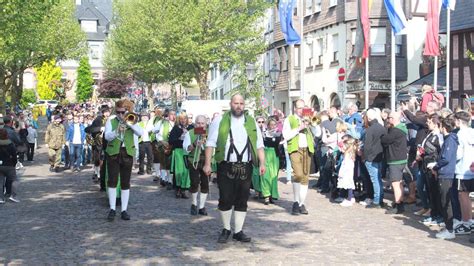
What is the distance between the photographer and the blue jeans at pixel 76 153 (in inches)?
842

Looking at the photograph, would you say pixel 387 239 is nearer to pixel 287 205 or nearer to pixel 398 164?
pixel 398 164

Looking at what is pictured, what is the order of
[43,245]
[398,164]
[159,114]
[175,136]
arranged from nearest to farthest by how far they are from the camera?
[43,245], [398,164], [175,136], [159,114]

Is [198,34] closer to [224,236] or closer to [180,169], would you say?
[180,169]

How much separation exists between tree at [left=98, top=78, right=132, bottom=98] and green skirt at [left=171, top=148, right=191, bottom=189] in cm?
7448

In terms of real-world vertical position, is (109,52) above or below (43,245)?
above

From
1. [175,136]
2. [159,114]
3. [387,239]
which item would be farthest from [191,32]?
[387,239]

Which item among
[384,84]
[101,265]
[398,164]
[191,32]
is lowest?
[101,265]

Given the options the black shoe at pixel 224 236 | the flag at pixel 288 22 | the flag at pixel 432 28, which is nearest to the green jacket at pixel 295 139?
the black shoe at pixel 224 236

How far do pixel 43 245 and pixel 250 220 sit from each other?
350 centimetres

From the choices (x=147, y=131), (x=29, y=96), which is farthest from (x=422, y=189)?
(x=29, y=96)

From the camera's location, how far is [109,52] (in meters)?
77.4

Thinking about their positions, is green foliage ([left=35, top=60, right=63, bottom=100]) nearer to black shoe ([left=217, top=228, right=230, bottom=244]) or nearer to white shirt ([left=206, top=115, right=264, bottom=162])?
white shirt ([left=206, top=115, right=264, bottom=162])

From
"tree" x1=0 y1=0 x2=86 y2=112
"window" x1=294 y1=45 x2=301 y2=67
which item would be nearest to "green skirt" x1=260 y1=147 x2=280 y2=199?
"tree" x1=0 y1=0 x2=86 y2=112

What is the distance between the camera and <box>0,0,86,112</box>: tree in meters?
25.5
